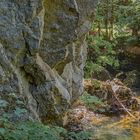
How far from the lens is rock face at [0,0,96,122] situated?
25.5 feet

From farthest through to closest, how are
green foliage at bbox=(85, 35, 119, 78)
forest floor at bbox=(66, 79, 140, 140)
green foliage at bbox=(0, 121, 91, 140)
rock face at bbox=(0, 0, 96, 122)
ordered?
green foliage at bbox=(85, 35, 119, 78) → forest floor at bbox=(66, 79, 140, 140) → rock face at bbox=(0, 0, 96, 122) → green foliage at bbox=(0, 121, 91, 140)

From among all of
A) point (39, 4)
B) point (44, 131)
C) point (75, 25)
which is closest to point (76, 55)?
point (75, 25)

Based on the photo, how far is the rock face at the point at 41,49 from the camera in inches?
306

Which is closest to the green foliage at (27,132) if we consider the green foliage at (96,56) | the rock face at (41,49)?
the rock face at (41,49)

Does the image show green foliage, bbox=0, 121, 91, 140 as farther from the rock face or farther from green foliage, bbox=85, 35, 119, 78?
green foliage, bbox=85, 35, 119, 78

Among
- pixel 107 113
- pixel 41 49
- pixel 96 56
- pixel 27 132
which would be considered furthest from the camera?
pixel 96 56

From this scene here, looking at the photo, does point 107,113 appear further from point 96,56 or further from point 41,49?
point 96,56

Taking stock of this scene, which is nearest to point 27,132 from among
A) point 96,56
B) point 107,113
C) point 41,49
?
point 41,49

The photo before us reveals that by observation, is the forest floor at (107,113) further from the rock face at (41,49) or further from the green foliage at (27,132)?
the green foliage at (27,132)

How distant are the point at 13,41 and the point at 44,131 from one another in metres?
2.71

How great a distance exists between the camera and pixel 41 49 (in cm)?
910

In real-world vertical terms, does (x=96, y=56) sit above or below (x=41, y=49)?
below

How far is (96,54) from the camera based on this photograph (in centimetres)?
1814

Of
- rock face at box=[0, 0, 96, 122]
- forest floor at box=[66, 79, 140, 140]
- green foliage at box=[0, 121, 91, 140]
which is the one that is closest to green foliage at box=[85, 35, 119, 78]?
forest floor at box=[66, 79, 140, 140]
